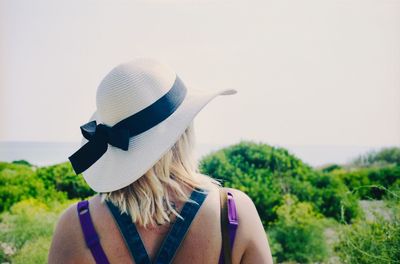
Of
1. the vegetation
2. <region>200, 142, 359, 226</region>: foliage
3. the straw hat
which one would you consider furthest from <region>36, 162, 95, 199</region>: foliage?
the straw hat

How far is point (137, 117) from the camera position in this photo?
4.51 feet

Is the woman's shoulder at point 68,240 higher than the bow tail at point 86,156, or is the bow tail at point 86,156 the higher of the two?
the bow tail at point 86,156

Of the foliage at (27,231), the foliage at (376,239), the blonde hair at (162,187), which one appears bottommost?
the foliage at (27,231)

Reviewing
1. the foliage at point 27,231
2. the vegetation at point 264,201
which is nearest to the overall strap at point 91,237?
the vegetation at point 264,201

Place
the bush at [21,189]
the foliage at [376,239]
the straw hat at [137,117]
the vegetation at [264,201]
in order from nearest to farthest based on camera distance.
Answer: the straw hat at [137,117], the foliage at [376,239], the vegetation at [264,201], the bush at [21,189]

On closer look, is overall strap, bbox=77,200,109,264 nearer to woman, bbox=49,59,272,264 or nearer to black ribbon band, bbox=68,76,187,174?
woman, bbox=49,59,272,264

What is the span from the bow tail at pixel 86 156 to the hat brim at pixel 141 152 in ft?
0.10

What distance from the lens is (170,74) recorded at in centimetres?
141

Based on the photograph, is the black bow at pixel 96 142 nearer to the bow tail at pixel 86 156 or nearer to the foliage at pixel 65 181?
the bow tail at pixel 86 156

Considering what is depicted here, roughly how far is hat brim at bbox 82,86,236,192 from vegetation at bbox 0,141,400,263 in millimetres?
2431

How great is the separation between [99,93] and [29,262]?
300 centimetres

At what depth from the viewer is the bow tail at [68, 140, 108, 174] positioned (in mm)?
1483

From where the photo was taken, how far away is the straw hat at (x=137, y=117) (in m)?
1.34

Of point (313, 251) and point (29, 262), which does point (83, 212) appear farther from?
point (313, 251)
